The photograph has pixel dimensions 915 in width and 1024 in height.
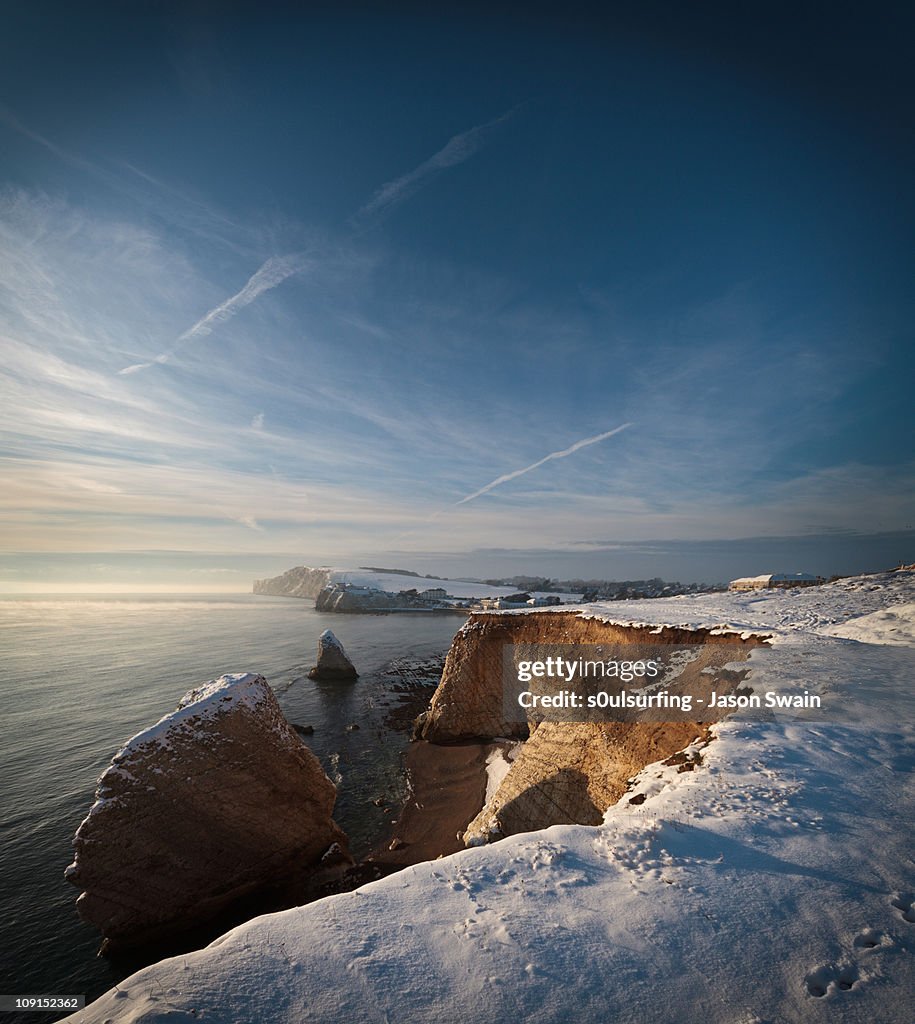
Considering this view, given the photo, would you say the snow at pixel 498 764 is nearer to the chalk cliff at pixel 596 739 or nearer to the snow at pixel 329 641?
the chalk cliff at pixel 596 739

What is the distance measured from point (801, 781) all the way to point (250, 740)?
15480 mm

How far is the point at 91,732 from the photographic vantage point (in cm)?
2686

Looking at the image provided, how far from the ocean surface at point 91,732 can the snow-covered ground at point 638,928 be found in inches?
522

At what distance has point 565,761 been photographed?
15.2m

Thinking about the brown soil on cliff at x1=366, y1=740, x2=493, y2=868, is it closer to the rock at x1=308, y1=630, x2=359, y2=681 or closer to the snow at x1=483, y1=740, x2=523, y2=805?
the snow at x1=483, y1=740, x2=523, y2=805

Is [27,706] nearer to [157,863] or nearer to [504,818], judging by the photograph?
[157,863]

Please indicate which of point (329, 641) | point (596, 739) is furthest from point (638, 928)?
point (329, 641)

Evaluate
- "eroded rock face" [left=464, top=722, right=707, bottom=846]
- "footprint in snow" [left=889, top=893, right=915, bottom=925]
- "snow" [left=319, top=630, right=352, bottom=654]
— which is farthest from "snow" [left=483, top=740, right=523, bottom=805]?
"snow" [left=319, top=630, right=352, bottom=654]

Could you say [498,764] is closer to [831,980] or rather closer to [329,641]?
[831,980]

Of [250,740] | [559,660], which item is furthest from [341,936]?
[559,660]

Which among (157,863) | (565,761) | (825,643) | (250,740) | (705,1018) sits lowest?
(157,863)

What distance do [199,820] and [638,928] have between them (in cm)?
1427

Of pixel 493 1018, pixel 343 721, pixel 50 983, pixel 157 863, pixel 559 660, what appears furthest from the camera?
pixel 343 721

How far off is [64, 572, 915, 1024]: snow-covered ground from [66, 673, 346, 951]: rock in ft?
36.5
